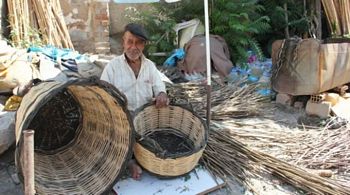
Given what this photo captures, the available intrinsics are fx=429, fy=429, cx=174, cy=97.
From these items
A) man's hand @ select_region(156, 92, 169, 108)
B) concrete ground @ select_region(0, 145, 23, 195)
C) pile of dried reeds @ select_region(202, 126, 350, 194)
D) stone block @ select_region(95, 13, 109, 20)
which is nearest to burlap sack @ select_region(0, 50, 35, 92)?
concrete ground @ select_region(0, 145, 23, 195)

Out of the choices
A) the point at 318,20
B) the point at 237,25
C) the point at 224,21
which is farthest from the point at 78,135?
the point at 318,20

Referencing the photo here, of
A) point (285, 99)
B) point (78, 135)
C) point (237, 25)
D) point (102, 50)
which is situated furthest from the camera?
point (102, 50)

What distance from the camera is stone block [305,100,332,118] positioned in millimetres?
4738

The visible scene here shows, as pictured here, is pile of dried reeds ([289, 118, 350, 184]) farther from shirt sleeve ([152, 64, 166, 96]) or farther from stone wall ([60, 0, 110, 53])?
stone wall ([60, 0, 110, 53])

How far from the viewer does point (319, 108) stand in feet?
15.7

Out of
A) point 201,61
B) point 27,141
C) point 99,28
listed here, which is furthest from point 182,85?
point 27,141

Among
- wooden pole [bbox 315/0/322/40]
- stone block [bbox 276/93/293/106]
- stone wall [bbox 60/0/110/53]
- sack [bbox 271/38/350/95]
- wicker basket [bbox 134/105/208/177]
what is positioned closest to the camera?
wicker basket [bbox 134/105/208/177]

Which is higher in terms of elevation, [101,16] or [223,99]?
[101,16]

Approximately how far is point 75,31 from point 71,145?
3.34 metres

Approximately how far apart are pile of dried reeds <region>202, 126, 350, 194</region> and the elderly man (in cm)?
63

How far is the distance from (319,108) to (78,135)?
8.82ft

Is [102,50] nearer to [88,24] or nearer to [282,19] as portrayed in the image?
[88,24]

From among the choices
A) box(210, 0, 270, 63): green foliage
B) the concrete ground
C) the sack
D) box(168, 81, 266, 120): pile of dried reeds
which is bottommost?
the concrete ground

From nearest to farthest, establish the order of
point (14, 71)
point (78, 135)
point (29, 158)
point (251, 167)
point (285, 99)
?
point (29, 158)
point (251, 167)
point (78, 135)
point (14, 71)
point (285, 99)
